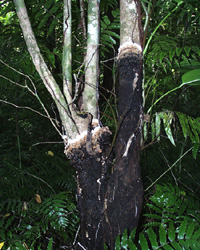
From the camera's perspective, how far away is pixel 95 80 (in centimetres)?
111

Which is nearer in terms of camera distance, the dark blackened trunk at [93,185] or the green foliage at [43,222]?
the dark blackened trunk at [93,185]

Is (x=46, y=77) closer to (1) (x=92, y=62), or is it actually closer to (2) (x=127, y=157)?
(1) (x=92, y=62)

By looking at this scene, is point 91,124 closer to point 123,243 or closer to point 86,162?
point 86,162

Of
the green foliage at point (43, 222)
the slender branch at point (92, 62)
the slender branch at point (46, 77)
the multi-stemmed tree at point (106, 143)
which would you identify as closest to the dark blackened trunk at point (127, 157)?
the multi-stemmed tree at point (106, 143)

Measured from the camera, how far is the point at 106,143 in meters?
1.09

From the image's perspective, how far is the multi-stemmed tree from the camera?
102 centimetres

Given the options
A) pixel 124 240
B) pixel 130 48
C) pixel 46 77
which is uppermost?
pixel 130 48

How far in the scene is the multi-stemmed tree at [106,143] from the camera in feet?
3.36

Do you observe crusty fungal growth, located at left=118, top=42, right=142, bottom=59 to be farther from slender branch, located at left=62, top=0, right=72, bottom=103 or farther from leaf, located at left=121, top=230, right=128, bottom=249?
leaf, located at left=121, top=230, right=128, bottom=249

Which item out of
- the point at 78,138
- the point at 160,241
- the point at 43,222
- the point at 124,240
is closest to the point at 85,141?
the point at 78,138

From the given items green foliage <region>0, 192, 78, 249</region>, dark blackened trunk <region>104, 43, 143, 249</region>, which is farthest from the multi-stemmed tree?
green foliage <region>0, 192, 78, 249</region>

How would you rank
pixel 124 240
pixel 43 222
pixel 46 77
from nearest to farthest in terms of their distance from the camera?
pixel 124 240
pixel 46 77
pixel 43 222

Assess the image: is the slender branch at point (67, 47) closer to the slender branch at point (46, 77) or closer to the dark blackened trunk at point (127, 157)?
the slender branch at point (46, 77)

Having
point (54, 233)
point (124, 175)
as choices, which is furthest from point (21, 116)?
point (124, 175)
